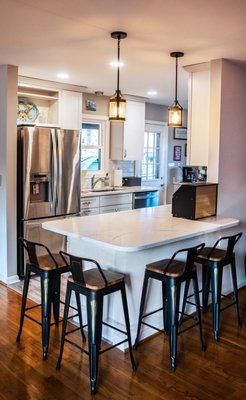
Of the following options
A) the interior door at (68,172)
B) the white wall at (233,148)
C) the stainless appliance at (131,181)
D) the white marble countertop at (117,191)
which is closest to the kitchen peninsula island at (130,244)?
the white wall at (233,148)

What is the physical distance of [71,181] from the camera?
4.59 metres

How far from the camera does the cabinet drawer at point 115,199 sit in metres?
5.29

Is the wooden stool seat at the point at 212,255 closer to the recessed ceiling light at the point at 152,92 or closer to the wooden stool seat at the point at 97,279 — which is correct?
the wooden stool seat at the point at 97,279

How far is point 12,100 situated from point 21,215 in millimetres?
1242

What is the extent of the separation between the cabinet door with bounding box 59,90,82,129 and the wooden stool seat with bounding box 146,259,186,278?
9.27 feet

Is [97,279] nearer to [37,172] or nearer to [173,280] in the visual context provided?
[173,280]

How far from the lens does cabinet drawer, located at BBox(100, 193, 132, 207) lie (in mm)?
5287

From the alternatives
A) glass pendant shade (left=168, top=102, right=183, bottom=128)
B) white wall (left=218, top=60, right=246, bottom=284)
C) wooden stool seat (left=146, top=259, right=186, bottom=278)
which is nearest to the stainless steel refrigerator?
glass pendant shade (left=168, top=102, right=183, bottom=128)

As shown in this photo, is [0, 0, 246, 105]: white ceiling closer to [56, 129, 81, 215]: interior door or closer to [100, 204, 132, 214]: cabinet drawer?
[56, 129, 81, 215]: interior door

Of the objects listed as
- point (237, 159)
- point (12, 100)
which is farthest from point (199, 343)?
point (12, 100)

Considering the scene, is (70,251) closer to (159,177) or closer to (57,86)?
(57,86)

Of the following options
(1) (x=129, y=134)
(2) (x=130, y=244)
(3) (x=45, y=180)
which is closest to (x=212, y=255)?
(2) (x=130, y=244)

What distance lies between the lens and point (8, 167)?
4.02 meters

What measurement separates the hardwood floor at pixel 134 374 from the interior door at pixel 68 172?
5.94 ft
